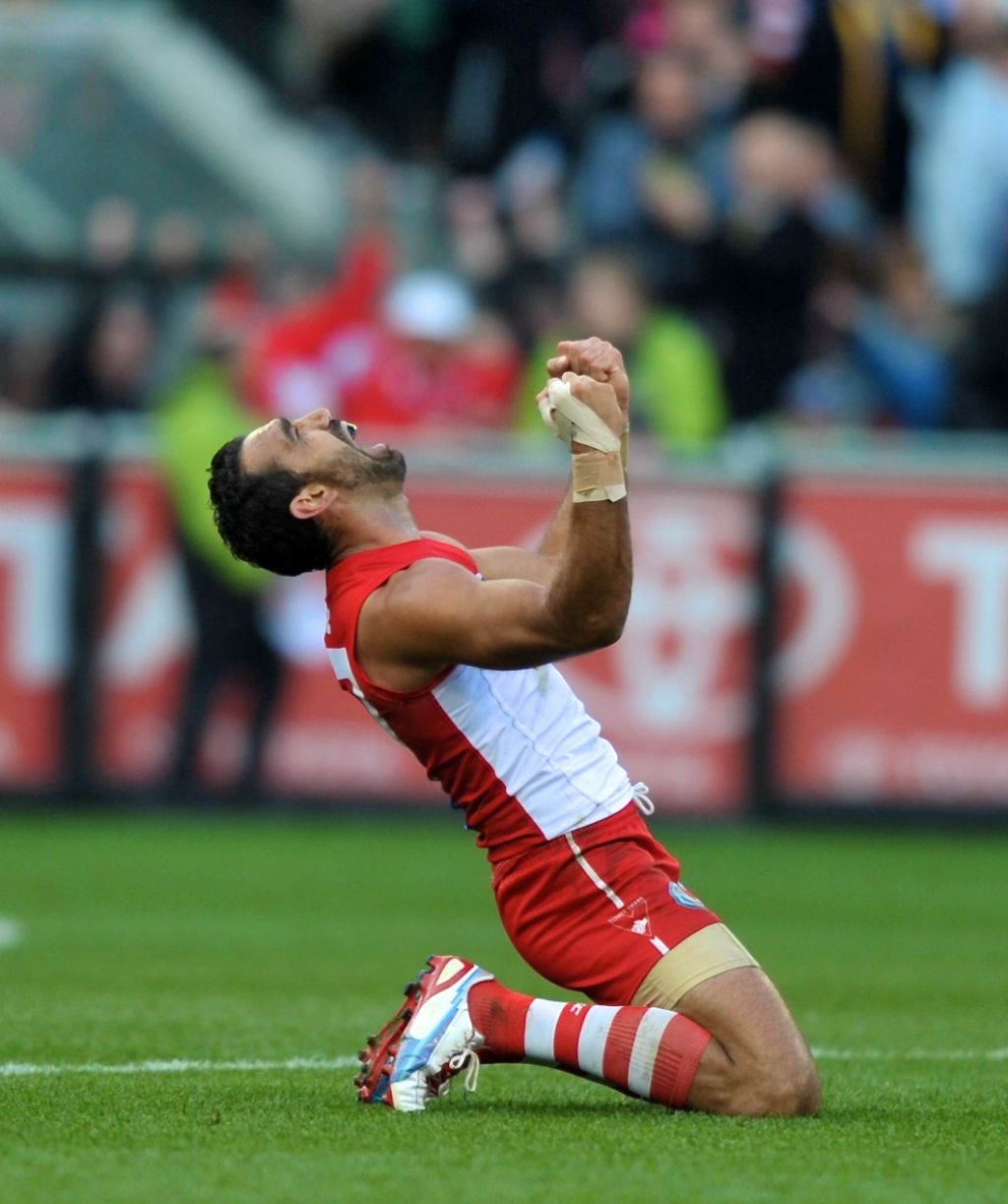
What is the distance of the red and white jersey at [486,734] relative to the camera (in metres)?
5.90

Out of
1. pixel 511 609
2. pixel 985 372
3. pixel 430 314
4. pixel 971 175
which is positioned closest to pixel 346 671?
pixel 511 609

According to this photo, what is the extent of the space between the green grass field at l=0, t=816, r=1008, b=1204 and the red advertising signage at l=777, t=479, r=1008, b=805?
1.21 ft

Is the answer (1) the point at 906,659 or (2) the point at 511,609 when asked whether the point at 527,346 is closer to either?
(1) the point at 906,659

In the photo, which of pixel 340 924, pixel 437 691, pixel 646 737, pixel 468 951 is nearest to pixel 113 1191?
pixel 437 691

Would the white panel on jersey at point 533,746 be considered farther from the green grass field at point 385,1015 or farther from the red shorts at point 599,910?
the green grass field at point 385,1015

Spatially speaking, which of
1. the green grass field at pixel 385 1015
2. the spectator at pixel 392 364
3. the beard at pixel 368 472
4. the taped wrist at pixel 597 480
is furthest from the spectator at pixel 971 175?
the taped wrist at pixel 597 480

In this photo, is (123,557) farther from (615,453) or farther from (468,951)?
(615,453)

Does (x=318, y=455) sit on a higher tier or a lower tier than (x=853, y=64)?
lower

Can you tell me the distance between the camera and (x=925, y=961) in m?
9.34

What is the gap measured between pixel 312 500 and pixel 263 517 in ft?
0.42

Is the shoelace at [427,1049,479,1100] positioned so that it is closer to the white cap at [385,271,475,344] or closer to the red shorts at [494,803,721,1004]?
the red shorts at [494,803,721,1004]

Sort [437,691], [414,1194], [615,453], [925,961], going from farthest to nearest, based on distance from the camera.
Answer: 1. [925,961]
2. [437,691]
3. [615,453]
4. [414,1194]

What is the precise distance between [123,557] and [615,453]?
8.52 meters

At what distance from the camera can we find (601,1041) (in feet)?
19.1
